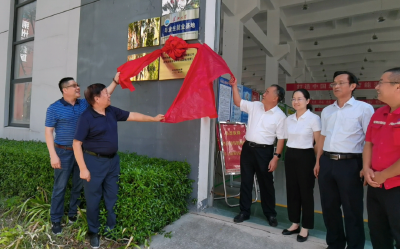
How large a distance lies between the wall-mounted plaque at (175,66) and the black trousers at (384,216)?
2307 mm

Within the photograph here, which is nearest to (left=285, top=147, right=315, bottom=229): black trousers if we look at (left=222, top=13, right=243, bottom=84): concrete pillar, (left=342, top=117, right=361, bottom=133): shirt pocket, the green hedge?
(left=342, top=117, right=361, bottom=133): shirt pocket

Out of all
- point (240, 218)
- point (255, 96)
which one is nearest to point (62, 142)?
point (240, 218)

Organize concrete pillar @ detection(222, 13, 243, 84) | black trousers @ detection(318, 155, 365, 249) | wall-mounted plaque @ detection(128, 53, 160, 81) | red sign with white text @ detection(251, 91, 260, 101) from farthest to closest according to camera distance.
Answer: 1. concrete pillar @ detection(222, 13, 243, 84)
2. red sign with white text @ detection(251, 91, 260, 101)
3. wall-mounted plaque @ detection(128, 53, 160, 81)
4. black trousers @ detection(318, 155, 365, 249)

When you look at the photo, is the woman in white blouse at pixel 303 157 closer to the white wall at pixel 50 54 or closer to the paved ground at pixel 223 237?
the paved ground at pixel 223 237

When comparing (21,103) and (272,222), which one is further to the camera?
(21,103)

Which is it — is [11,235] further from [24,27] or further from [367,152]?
[24,27]

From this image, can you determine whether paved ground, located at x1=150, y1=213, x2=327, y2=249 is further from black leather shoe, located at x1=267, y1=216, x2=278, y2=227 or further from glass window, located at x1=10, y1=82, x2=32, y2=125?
glass window, located at x1=10, y1=82, x2=32, y2=125

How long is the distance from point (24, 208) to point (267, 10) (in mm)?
9184

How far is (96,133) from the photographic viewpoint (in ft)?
7.76

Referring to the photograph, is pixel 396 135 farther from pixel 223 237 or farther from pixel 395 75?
pixel 223 237

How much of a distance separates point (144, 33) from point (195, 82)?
50.1 inches

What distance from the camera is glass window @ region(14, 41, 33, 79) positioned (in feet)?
19.4

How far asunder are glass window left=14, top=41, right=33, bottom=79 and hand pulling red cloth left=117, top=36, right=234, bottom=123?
4108 mm

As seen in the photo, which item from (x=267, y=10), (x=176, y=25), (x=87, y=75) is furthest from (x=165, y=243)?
(x=267, y=10)
